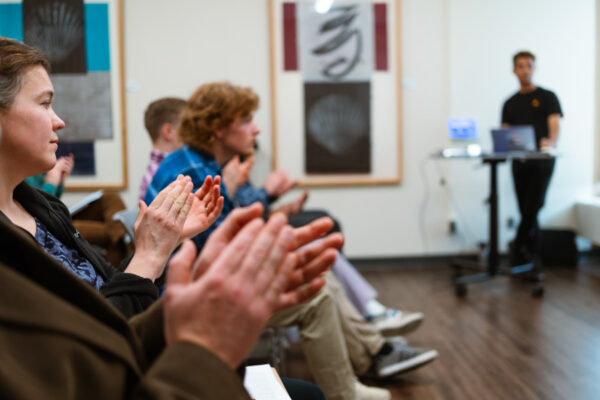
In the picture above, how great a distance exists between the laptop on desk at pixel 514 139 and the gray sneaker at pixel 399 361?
1.90 m

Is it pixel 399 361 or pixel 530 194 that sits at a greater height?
pixel 530 194

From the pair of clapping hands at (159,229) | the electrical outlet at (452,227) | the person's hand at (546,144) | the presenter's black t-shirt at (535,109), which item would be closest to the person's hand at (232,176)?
the pair of clapping hands at (159,229)

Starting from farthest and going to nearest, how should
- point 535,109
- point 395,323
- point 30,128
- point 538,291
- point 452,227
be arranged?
point 452,227, point 535,109, point 538,291, point 395,323, point 30,128

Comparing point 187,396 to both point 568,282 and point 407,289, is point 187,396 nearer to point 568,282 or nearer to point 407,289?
point 407,289

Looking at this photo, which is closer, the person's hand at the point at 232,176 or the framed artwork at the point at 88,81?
the person's hand at the point at 232,176

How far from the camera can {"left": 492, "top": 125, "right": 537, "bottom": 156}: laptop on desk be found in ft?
12.6

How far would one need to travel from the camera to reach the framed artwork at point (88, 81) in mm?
4402

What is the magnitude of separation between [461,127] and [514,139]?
2.55 feet

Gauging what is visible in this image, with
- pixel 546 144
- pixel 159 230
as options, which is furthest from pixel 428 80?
pixel 159 230

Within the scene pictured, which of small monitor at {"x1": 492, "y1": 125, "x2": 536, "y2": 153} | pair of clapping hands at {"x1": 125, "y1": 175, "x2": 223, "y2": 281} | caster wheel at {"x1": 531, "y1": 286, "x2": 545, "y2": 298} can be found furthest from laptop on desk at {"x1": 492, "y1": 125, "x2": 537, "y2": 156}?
pair of clapping hands at {"x1": 125, "y1": 175, "x2": 223, "y2": 281}

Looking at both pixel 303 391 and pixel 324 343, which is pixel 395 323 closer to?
pixel 324 343

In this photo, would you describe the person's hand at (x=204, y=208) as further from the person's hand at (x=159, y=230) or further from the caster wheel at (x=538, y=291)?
the caster wheel at (x=538, y=291)

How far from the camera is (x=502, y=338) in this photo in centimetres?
300

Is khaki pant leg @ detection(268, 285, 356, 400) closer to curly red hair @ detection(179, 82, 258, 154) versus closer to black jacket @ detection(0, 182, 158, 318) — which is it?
curly red hair @ detection(179, 82, 258, 154)
